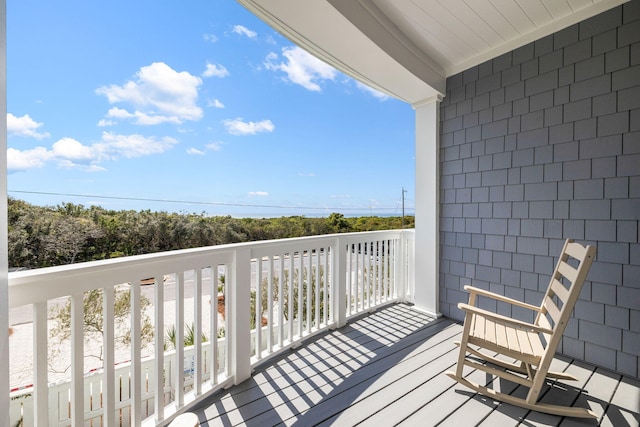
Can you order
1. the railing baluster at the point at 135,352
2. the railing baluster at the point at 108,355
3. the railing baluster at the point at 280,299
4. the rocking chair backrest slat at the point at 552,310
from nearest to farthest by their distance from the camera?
the railing baluster at the point at 108,355
the railing baluster at the point at 135,352
the rocking chair backrest slat at the point at 552,310
the railing baluster at the point at 280,299

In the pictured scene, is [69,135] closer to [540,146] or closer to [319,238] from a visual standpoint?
[319,238]

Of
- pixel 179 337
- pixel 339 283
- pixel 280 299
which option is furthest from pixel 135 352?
pixel 339 283

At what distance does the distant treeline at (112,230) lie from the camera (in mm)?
3340

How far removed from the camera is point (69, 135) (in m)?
9.45

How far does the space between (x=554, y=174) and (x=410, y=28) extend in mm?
1760

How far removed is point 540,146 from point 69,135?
A: 12.2 meters

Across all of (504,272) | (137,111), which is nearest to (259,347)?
(504,272)

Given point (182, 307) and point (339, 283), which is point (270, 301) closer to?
point (182, 307)

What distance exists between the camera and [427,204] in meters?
3.43

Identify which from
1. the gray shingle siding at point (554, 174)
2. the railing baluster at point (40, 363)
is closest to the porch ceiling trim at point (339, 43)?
the gray shingle siding at point (554, 174)

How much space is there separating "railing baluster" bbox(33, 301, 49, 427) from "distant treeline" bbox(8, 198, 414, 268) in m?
2.00

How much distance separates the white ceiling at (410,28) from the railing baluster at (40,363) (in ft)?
6.87

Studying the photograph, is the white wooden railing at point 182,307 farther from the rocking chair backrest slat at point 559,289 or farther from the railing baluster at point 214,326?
the rocking chair backrest slat at point 559,289

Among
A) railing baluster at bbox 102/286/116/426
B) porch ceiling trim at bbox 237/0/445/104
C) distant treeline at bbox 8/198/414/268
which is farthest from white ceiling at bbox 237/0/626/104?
distant treeline at bbox 8/198/414/268
